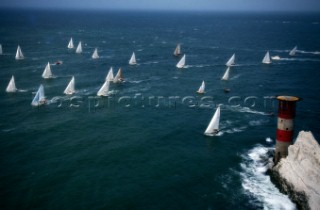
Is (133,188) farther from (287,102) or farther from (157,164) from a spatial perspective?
(287,102)

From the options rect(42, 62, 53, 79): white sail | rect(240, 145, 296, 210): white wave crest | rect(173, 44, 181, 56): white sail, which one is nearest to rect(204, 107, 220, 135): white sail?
rect(240, 145, 296, 210): white wave crest

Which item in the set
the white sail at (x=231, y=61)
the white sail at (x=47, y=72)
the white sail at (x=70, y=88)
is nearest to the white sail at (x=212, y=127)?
the white sail at (x=70, y=88)

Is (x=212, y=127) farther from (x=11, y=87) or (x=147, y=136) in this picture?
(x=11, y=87)

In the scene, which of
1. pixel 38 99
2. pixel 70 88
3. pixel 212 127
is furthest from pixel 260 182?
pixel 70 88

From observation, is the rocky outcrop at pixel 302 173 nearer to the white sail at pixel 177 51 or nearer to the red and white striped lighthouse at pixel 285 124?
the red and white striped lighthouse at pixel 285 124

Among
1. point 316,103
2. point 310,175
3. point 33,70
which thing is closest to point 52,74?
point 33,70

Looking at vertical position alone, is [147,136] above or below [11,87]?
below
